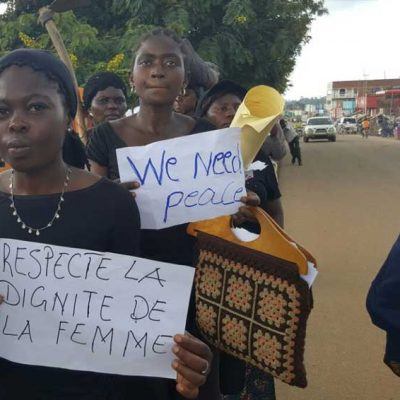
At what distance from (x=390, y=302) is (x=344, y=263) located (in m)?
4.90

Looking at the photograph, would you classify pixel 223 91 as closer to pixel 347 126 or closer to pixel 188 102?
pixel 188 102

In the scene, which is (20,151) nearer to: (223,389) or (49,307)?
(49,307)

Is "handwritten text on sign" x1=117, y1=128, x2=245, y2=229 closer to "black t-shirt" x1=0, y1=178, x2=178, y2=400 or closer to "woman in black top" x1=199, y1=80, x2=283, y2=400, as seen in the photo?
"black t-shirt" x1=0, y1=178, x2=178, y2=400

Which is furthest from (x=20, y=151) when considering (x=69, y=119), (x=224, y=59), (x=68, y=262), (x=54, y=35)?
(x=224, y=59)

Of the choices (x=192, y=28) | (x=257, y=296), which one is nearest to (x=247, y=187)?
(x=257, y=296)

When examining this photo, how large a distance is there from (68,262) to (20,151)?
0.32 metres

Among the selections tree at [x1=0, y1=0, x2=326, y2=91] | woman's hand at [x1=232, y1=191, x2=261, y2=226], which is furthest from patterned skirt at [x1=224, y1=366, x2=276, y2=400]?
tree at [x1=0, y1=0, x2=326, y2=91]

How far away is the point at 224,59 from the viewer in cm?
1230

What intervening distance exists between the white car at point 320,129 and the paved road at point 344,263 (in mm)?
16389

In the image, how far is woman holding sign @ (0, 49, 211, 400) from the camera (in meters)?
1.54

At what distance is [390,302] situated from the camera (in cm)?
170

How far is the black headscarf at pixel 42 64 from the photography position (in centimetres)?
158

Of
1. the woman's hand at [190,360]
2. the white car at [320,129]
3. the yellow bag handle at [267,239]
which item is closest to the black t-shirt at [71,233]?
the woman's hand at [190,360]

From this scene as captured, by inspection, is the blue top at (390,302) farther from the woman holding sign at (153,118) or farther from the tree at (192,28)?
the tree at (192,28)
